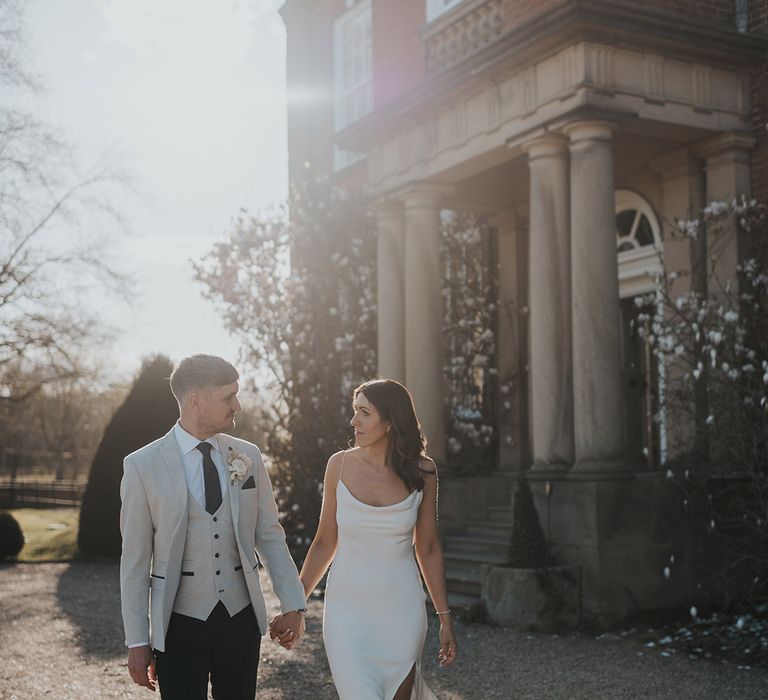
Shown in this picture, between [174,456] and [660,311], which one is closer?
[174,456]

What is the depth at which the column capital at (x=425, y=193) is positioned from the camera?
42.2 feet

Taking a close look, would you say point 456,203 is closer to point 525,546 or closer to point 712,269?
point 712,269

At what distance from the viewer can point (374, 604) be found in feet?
14.4

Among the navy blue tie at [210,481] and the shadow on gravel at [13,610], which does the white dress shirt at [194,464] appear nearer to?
the navy blue tie at [210,481]

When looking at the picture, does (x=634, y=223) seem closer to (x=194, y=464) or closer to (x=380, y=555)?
(x=380, y=555)

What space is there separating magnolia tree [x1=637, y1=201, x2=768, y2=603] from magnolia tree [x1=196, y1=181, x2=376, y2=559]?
565cm

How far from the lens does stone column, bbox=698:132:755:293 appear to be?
1096 cm

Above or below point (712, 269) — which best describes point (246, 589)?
below

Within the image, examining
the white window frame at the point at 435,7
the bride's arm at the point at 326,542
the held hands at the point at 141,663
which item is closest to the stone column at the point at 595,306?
the white window frame at the point at 435,7

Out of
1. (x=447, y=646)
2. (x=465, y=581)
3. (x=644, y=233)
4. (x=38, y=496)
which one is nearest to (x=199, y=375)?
(x=447, y=646)

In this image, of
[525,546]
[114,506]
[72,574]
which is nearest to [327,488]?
[525,546]

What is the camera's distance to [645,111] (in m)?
10.5

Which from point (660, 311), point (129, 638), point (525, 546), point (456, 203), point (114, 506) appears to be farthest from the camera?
point (114, 506)

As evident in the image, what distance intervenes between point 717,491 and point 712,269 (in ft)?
7.47
